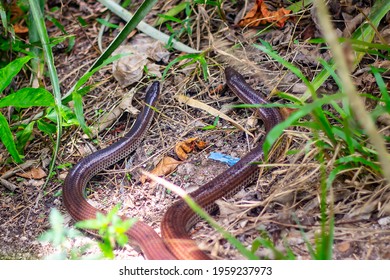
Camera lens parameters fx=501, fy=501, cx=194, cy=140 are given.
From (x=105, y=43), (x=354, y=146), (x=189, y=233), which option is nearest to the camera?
(x=354, y=146)

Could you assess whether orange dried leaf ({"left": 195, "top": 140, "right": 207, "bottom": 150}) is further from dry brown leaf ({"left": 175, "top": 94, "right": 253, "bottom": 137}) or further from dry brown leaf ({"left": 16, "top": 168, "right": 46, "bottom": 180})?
dry brown leaf ({"left": 16, "top": 168, "right": 46, "bottom": 180})

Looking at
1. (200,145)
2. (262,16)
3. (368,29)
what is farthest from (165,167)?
(368,29)

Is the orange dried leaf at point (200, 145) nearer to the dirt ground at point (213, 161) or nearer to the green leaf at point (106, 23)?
the dirt ground at point (213, 161)

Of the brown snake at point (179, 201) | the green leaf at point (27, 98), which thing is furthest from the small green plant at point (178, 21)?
the green leaf at point (27, 98)

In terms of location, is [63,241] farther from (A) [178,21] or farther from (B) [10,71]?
(A) [178,21]

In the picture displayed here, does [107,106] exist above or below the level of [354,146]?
below

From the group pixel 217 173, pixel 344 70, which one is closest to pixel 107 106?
pixel 217 173

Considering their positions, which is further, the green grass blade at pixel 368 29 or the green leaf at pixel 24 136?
the green leaf at pixel 24 136

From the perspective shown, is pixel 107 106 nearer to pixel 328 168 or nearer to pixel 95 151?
pixel 95 151
